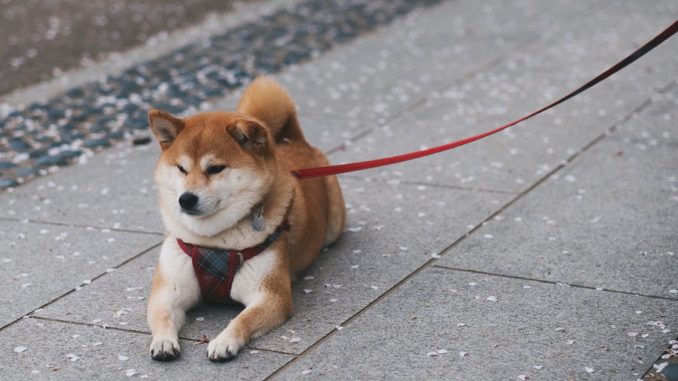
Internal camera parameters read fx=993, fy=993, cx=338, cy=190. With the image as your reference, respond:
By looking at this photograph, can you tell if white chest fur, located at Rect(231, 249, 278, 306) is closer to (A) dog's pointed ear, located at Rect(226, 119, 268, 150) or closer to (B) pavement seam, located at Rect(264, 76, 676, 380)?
(B) pavement seam, located at Rect(264, 76, 676, 380)

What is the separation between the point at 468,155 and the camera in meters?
7.21

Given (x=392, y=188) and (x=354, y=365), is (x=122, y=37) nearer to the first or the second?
(x=392, y=188)

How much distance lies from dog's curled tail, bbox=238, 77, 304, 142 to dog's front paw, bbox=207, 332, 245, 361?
141 cm

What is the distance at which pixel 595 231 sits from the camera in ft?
18.4

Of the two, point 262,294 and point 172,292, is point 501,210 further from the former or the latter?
point 172,292

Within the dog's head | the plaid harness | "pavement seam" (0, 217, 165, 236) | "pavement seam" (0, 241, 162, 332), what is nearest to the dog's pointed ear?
the dog's head

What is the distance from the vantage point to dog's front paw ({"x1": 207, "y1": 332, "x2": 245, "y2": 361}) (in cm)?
407

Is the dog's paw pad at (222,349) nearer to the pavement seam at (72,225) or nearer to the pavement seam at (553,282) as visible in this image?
the pavement seam at (553,282)

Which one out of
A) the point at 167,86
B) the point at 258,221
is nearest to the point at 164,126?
the point at 258,221

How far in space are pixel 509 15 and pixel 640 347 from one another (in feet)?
28.4

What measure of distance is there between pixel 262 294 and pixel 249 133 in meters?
0.72

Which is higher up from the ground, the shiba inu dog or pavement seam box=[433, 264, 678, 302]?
the shiba inu dog

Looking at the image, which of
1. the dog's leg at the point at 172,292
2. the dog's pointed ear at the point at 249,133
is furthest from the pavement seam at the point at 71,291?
the dog's pointed ear at the point at 249,133

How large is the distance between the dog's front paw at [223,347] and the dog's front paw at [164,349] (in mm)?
141
